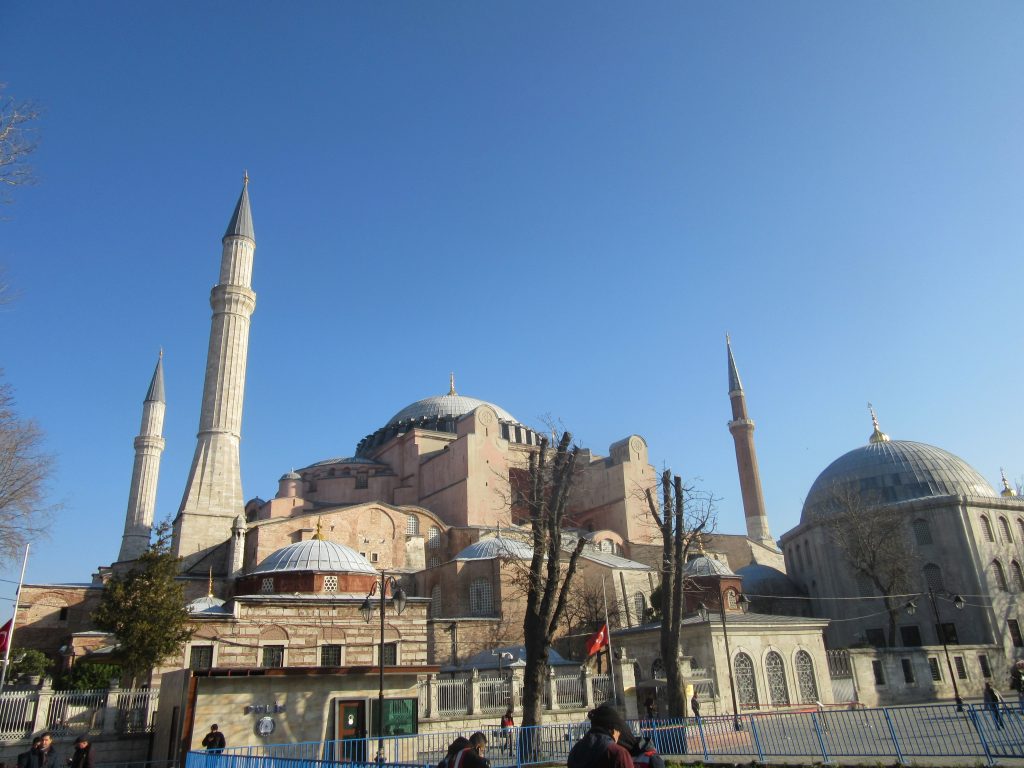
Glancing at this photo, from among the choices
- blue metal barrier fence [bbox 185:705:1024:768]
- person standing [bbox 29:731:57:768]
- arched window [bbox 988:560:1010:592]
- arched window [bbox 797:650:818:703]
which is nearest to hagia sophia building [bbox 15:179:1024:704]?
arched window [bbox 988:560:1010:592]

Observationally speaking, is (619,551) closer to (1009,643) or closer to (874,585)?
(874,585)

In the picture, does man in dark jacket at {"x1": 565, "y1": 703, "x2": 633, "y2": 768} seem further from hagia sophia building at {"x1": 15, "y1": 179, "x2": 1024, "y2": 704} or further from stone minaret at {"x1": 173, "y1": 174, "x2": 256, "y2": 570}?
stone minaret at {"x1": 173, "y1": 174, "x2": 256, "y2": 570}

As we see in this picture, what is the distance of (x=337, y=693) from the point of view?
1318 cm

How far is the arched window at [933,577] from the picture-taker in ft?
93.5

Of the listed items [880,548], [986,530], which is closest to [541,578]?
[880,548]

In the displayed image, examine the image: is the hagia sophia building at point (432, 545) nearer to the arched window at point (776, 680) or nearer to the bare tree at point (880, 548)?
the bare tree at point (880, 548)

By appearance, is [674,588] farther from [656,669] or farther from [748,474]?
[748,474]

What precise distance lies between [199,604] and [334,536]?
6.31m

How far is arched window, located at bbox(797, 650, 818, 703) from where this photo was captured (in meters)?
20.2

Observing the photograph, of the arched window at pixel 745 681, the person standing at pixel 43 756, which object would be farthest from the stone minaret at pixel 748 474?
the person standing at pixel 43 756

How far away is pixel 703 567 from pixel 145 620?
1724 centimetres

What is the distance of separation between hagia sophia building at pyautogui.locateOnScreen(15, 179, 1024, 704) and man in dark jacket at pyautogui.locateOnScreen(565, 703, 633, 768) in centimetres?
1442

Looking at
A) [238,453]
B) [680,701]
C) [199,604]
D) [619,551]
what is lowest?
[680,701]

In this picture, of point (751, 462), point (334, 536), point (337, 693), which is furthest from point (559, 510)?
point (751, 462)
